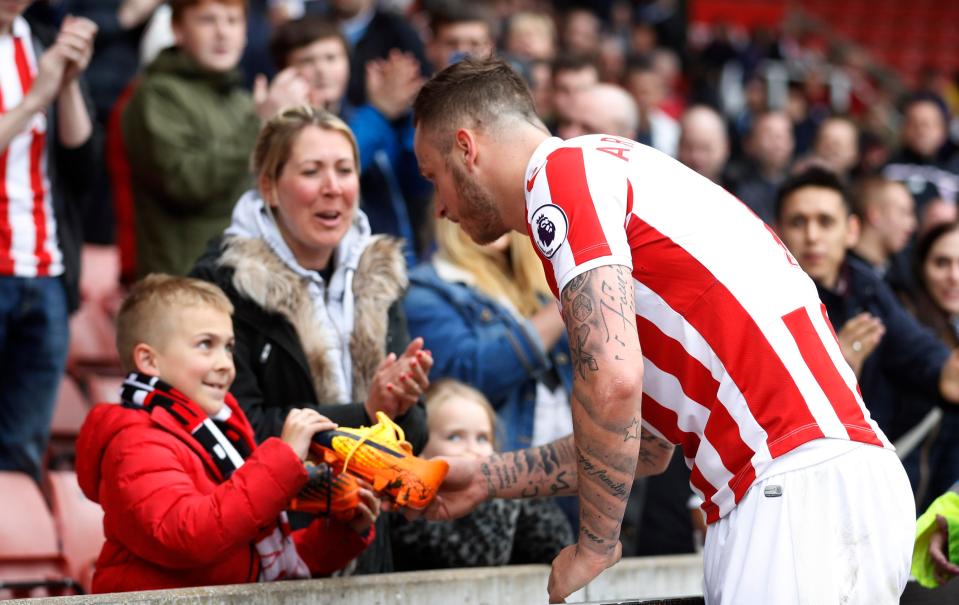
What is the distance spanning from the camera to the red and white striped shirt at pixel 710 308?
2.80 meters

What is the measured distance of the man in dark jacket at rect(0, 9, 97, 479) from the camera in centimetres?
489

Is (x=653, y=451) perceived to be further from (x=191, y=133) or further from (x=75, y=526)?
(x=191, y=133)

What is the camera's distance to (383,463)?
3396mm

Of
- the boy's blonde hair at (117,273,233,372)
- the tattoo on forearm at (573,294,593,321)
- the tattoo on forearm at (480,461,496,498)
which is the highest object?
the boy's blonde hair at (117,273,233,372)

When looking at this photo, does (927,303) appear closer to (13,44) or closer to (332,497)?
(332,497)

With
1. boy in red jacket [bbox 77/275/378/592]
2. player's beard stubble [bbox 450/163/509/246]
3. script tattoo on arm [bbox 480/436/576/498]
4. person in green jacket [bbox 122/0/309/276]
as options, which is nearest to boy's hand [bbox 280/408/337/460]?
boy in red jacket [bbox 77/275/378/592]

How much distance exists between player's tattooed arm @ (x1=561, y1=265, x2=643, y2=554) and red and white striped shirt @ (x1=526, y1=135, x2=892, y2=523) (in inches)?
2.5

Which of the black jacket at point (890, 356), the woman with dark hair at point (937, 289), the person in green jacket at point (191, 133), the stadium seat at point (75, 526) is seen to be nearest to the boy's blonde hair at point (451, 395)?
the stadium seat at point (75, 526)

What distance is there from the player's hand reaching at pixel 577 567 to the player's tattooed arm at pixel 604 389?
0.08 feet

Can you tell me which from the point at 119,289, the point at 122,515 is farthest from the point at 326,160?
the point at 119,289

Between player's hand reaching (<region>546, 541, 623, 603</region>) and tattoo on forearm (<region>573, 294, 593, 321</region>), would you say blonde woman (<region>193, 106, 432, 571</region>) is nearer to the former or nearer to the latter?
player's hand reaching (<region>546, 541, 623, 603</region>)

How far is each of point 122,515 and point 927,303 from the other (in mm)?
4373

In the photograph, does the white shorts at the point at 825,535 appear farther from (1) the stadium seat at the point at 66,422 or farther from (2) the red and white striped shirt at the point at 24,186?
(1) the stadium seat at the point at 66,422

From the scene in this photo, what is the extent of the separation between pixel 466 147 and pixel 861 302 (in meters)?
2.96
